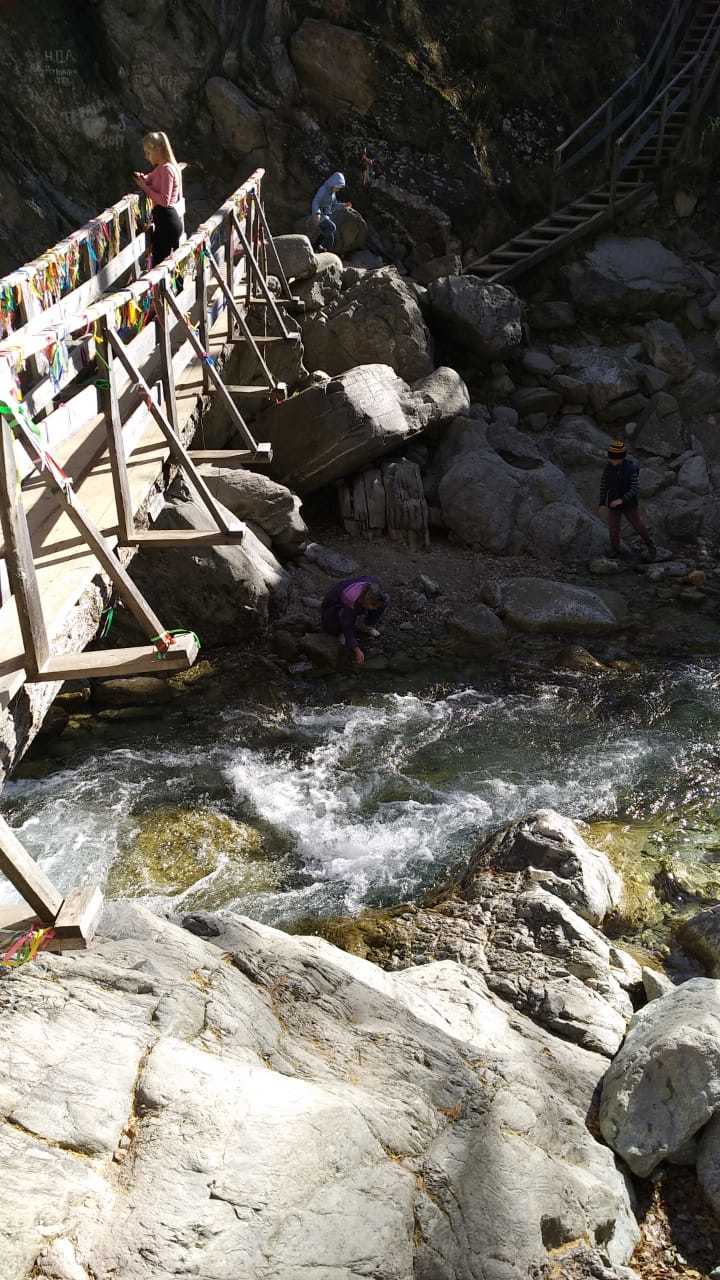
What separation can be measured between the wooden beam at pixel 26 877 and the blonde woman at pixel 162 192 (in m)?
6.59

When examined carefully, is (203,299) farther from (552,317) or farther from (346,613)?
(552,317)

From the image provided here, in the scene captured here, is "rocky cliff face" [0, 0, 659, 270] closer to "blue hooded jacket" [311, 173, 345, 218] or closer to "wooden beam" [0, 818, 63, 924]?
"blue hooded jacket" [311, 173, 345, 218]

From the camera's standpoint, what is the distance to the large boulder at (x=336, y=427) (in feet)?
41.6

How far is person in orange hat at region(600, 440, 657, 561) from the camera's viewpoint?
1291cm

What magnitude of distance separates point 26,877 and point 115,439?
273 cm

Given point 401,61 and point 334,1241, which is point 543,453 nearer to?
point 401,61

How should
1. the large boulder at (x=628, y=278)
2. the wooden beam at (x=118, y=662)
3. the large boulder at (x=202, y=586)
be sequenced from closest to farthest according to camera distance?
the wooden beam at (x=118, y=662) < the large boulder at (x=202, y=586) < the large boulder at (x=628, y=278)

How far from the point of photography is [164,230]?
29.8ft

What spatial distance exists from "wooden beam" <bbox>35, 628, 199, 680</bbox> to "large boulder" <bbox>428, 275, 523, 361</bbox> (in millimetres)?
11960

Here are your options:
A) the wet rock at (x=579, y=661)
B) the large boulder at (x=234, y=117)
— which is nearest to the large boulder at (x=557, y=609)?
the wet rock at (x=579, y=661)

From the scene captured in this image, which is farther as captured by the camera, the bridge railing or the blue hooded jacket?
the blue hooded jacket

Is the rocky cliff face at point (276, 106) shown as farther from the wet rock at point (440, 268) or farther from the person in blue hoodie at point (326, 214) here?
the person in blue hoodie at point (326, 214)

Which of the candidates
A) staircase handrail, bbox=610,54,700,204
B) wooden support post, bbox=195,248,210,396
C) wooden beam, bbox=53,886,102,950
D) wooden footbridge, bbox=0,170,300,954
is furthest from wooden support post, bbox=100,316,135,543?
staircase handrail, bbox=610,54,700,204

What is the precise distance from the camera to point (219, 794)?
8984 mm
